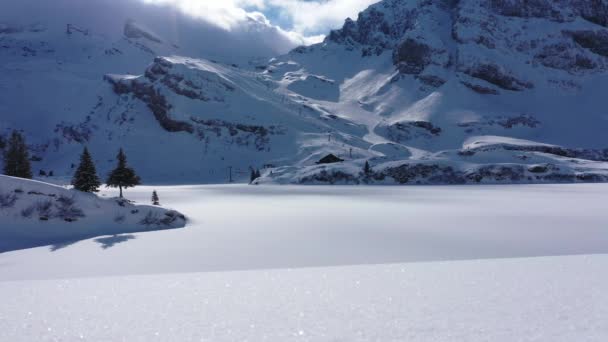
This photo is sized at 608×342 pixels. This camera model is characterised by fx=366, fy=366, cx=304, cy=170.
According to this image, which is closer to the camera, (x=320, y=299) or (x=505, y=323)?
(x=505, y=323)

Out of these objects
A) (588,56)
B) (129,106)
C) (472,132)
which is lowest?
(472,132)

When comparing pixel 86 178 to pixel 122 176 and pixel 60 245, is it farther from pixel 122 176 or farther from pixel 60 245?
pixel 60 245

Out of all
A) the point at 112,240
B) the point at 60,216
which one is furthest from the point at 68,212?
Result: the point at 112,240

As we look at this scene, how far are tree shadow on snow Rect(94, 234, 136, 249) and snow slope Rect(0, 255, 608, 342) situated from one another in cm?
412

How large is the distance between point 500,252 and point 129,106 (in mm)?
186074

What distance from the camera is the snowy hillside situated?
39.2ft

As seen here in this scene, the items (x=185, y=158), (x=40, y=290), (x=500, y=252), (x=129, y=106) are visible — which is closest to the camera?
(x=40, y=290)

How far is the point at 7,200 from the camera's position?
40.5 feet

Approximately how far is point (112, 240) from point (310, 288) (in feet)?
28.3

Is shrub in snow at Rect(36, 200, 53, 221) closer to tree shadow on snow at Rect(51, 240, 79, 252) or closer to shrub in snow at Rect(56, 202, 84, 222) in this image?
shrub in snow at Rect(56, 202, 84, 222)

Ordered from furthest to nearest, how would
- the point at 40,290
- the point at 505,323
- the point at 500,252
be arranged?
the point at 500,252 < the point at 40,290 < the point at 505,323

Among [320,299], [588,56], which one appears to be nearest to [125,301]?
[320,299]

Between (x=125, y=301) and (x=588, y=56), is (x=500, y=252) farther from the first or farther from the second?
(x=588, y=56)

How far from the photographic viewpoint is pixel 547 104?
18238 cm
